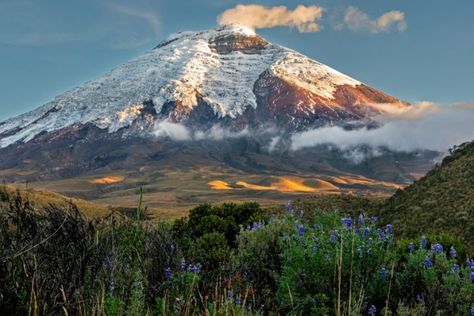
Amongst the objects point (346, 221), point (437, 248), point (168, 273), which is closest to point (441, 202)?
point (437, 248)

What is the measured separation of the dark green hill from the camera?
25.1 meters

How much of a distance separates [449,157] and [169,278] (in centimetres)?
3645

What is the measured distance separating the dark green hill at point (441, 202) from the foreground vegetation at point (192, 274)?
14.3 metres

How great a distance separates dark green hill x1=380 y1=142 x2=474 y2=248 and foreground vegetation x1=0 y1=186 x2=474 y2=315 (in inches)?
562

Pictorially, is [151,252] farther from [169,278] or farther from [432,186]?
[432,186]

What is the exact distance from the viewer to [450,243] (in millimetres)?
15141

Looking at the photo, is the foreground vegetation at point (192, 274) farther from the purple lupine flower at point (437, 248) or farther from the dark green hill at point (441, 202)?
the dark green hill at point (441, 202)

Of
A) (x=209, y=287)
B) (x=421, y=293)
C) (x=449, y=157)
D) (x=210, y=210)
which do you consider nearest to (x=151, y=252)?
Result: (x=209, y=287)

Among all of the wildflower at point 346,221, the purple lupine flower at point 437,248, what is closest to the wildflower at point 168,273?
the wildflower at point 346,221

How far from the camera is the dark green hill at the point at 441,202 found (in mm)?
25097

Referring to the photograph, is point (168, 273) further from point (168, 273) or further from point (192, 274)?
point (192, 274)

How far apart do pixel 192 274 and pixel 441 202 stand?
82.3 feet

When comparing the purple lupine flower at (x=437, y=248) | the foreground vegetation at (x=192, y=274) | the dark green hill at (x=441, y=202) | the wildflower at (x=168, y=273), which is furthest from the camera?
the dark green hill at (x=441, y=202)

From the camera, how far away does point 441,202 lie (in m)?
29.4
